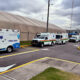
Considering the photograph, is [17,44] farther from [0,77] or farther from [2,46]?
[0,77]

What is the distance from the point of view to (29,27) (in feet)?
92.0

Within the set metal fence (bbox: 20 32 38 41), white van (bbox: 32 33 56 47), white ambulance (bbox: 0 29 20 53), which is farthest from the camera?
metal fence (bbox: 20 32 38 41)

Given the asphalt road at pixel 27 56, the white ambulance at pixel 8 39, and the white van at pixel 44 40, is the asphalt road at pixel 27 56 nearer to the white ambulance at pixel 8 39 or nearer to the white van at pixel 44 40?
the white ambulance at pixel 8 39

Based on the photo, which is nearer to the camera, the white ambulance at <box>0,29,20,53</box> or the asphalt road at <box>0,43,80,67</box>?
the asphalt road at <box>0,43,80,67</box>

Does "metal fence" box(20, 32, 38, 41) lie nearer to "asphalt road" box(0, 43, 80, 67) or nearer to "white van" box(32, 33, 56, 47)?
"white van" box(32, 33, 56, 47)

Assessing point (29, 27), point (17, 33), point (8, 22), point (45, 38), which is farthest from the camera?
point (29, 27)

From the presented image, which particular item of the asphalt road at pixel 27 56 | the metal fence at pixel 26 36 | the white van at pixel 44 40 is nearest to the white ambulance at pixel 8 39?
the asphalt road at pixel 27 56

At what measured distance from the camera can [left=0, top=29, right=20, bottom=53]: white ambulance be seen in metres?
10.8

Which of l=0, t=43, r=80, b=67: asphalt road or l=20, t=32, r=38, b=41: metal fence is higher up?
l=20, t=32, r=38, b=41: metal fence

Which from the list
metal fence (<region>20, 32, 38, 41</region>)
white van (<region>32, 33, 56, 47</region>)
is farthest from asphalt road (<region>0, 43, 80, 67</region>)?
metal fence (<region>20, 32, 38, 41</region>)

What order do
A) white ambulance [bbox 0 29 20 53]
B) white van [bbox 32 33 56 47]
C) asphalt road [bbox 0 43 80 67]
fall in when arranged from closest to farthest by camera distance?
1. asphalt road [bbox 0 43 80 67]
2. white ambulance [bbox 0 29 20 53]
3. white van [bbox 32 33 56 47]

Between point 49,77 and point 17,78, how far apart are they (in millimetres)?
1666

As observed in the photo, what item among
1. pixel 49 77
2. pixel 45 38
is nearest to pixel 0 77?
pixel 49 77

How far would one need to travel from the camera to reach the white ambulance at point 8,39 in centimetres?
1079
